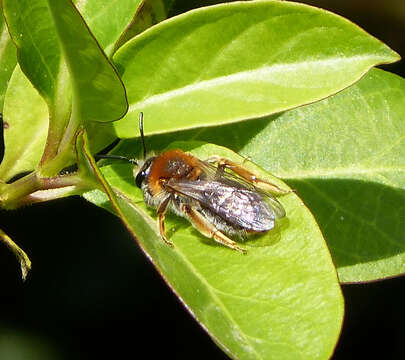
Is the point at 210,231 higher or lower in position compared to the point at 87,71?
lower

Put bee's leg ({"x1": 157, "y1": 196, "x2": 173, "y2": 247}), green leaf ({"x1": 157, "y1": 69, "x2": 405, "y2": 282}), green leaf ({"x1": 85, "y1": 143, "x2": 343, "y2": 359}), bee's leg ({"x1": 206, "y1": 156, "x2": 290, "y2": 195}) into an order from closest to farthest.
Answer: green leaf ({"x1": 85, "y1": 143, "x2": 343, "y2": 359}) → bee's leg ({"x1": 157, "y1": 196, "x2": 173, "y2": 247}) → bee's leg ({"x1": 206, "y1": 156, "x2": 290, "y2": 195}) → green leaf ({"x1": 157, "y1": 69, "x2": 405, "y2": 282})

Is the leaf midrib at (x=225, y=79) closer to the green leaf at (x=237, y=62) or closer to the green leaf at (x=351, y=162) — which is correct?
the green leaf at (x=237, y=62)

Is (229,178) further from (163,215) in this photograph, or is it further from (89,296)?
(89,296)

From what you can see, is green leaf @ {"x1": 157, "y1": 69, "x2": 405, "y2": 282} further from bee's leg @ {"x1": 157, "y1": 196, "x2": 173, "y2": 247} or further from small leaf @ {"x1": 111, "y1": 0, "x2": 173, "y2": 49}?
small leaf @ {"x1": 111, "y1": 0, "x2": 173, "y2": 49}

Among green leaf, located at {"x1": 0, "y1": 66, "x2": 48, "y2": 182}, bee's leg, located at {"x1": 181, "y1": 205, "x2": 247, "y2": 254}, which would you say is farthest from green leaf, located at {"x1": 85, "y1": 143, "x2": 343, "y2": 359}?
green leaf, located at {"x1": 0, "y1": 66, "x2": 48, "y2": 182}

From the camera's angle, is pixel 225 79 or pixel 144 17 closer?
pixel 225 79

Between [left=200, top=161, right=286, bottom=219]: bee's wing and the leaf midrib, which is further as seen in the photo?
[left=200, top=161, right=286, bottom=219]: bee's wing

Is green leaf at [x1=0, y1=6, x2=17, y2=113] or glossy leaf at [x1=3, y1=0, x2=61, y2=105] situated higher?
glossy leaf at [x1=3, y1=0, x2=61, y2=105]

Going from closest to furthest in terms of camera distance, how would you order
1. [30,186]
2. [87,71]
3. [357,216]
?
[87,71] → [30,186] → [357,216]

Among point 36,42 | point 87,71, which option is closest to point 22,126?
point 36,42
